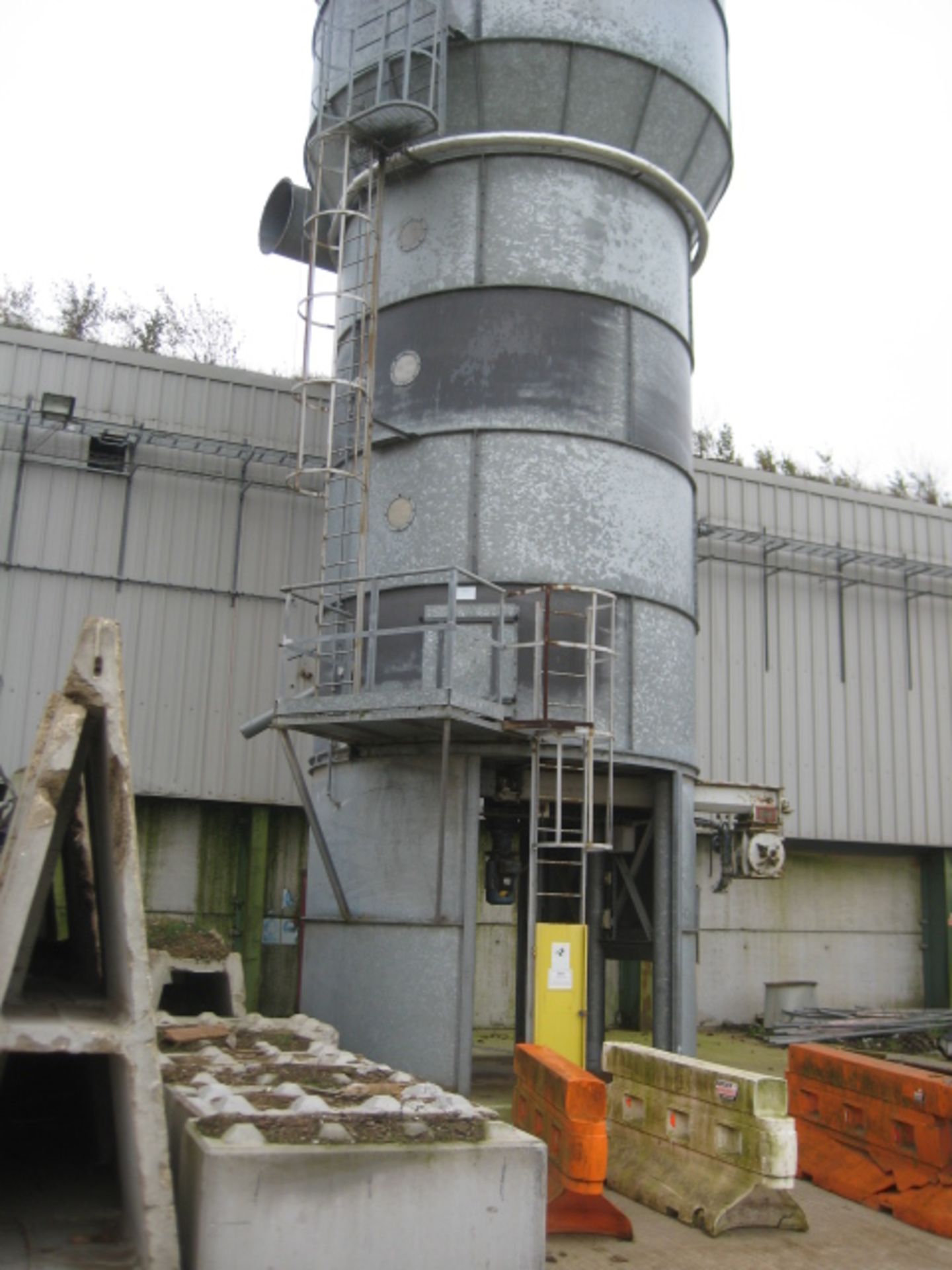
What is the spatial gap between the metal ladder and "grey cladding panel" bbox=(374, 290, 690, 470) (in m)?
2.09

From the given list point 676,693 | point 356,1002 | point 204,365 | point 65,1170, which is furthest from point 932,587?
point 65,1170

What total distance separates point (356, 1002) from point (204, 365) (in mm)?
10649

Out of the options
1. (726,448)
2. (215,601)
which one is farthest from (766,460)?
(215,601)

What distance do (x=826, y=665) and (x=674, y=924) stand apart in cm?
1065

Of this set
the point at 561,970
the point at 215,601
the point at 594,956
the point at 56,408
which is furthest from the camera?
the point at 215,601

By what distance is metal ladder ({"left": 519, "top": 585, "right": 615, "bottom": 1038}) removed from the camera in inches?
495

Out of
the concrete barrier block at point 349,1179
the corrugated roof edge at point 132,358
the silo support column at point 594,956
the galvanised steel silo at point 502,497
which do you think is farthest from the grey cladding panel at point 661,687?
the corrugated roof edge at point 132,358

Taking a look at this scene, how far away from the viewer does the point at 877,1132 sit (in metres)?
10.1

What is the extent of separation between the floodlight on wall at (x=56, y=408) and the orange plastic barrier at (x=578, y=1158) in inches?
500

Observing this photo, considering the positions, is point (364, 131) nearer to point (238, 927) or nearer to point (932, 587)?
point (238, 927)

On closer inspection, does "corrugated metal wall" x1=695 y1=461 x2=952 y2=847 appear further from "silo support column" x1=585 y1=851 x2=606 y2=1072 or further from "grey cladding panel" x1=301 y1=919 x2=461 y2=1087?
"grey cladding panel" x1=301 y1=919 x2=461 y2=1087

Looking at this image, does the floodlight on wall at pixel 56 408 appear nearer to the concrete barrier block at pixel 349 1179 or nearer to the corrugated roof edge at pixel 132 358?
the corrugated roof edge at pixel 132 358

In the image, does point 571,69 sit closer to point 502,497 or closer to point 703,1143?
point 502,497

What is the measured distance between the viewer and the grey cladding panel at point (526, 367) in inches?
555
